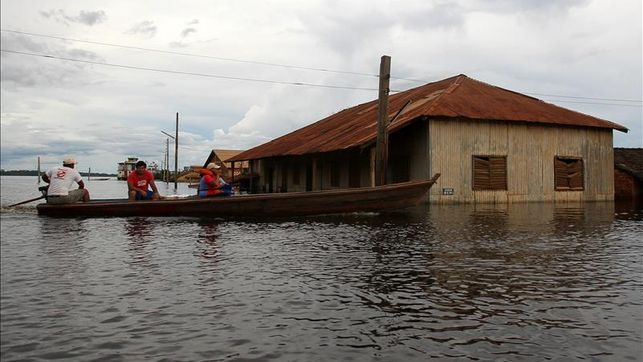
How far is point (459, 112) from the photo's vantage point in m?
20.4

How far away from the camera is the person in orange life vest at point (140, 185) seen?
1480cm

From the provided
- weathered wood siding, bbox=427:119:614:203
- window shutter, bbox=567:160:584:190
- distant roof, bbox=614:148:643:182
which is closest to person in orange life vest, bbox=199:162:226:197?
weathered wood siding, bbox=427:119:614:203

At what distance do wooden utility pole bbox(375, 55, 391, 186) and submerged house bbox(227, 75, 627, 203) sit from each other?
135 cm

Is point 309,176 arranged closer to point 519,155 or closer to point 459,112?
point 459,112

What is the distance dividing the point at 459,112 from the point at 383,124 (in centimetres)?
462

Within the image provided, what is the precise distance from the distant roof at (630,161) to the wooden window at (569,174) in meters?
6.20

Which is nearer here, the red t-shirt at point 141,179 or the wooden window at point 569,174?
the red t-shirt at point 141,179

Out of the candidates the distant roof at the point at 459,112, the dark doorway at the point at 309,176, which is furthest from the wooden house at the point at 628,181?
the dark doorway at the point at 309,176

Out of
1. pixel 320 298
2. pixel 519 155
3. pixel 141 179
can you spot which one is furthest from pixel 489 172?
pixel 320 298

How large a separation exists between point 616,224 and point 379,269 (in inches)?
352

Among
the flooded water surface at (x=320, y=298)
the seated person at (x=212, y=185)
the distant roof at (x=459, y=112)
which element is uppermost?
the distant roof at (x=459, y=112)

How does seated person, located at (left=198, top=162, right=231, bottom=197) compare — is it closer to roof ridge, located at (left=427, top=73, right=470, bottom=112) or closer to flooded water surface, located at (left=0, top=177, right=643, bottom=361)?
flooded water surface, located at (left=0, top=177, right=643, bottom=361)

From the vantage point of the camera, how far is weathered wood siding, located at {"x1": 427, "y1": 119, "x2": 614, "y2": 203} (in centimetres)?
2047

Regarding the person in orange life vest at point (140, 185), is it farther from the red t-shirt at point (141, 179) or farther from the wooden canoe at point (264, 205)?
the wooden canoe at point (264, 205)
